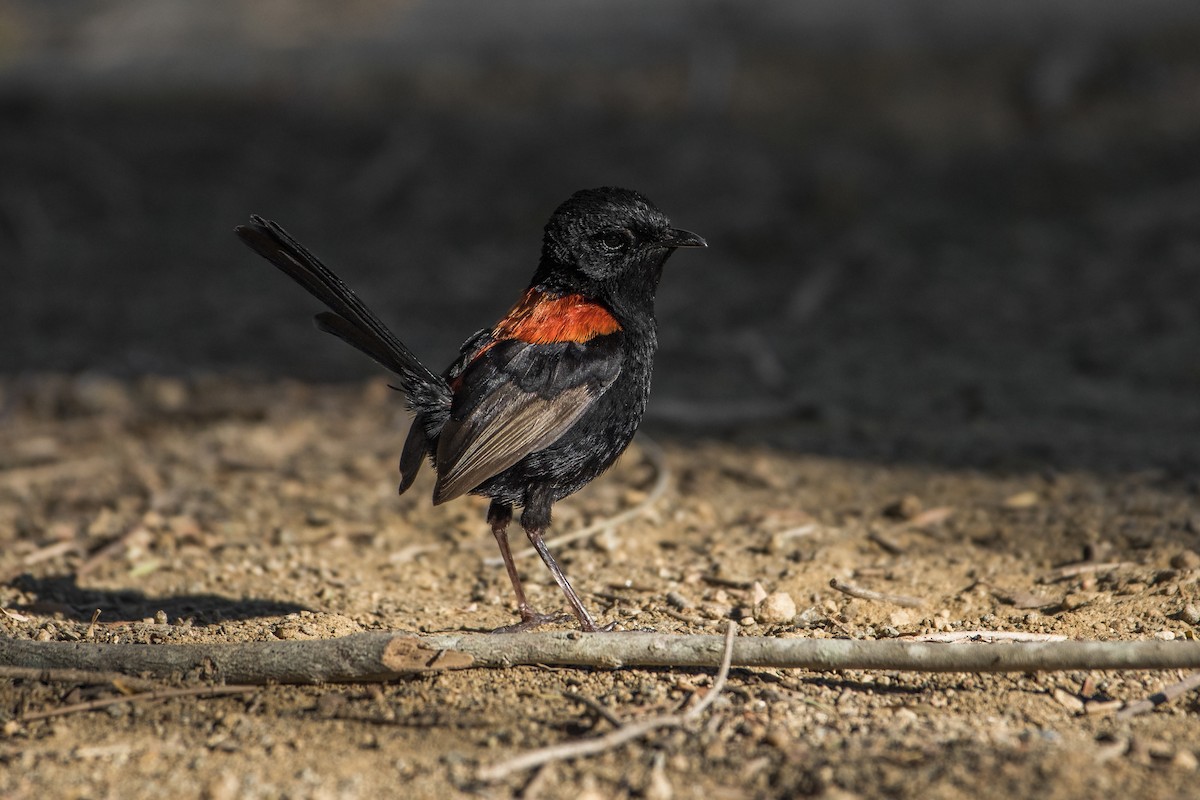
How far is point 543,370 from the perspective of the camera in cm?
435

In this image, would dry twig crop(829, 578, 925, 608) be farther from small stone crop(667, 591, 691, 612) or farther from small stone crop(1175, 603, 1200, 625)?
small stone crop(1175, 603, 1200, 625)

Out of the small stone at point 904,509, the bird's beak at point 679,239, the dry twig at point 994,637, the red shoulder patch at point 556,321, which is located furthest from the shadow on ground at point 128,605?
the small stone at point 904,509

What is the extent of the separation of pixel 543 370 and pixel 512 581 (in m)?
0.80

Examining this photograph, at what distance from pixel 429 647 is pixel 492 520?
43.3 inches

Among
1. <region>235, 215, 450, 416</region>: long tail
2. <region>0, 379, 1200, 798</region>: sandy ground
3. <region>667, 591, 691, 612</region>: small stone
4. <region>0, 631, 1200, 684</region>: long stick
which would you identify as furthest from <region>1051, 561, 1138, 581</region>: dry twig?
<region>235, 215, 450, 416</region>: long tail

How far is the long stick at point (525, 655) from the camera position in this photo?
3354 millimetres

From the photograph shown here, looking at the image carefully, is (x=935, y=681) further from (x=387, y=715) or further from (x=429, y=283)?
(x=429, y=283)

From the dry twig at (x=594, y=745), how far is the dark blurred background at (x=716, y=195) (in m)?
3.34

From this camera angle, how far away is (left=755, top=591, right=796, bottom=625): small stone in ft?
13.9

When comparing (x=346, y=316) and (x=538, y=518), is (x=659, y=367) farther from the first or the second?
(x=346, y=316)

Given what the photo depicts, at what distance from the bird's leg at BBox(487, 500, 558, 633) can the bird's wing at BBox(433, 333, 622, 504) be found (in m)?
0.34

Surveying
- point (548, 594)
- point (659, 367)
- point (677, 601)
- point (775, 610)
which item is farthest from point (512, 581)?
point (659, 367)

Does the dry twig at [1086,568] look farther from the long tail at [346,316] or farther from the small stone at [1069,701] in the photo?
the long tail at [346,316]

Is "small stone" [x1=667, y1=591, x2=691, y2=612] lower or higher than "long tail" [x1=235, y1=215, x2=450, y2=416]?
lower
